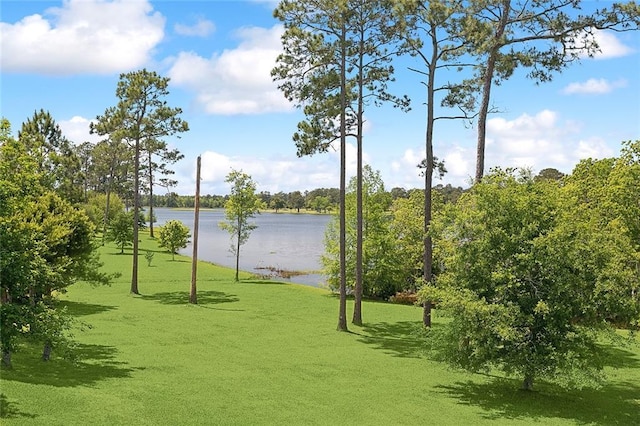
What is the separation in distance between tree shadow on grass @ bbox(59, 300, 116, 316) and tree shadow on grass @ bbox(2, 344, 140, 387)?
815 centimetres

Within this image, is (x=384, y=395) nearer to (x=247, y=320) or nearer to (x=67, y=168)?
(x=247, y=320)

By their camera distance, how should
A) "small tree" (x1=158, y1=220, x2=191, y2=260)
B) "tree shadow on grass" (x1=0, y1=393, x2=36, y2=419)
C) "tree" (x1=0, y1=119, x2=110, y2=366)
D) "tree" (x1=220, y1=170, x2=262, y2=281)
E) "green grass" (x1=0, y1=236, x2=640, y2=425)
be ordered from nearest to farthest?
"tree shadow on grass" (x1=0, y1=393, x2=36, y2=419), "green grass" (x1=0, y1=236, x2=640, y2=425), "tree" (x1=0, y1=119, x2=110, y2=366), "tree" (x1=220, y1=170, x2=262, y2=281), "small tree" (x1=158, y1=220, x2=191, y2=260)

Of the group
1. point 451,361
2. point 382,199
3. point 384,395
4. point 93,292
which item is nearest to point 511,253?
point 451,361

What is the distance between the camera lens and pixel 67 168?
61.4m

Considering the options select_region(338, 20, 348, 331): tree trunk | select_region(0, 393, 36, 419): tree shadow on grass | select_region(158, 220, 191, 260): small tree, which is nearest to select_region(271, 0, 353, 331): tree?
select_region(338, 20, 348, 331): tree trunk

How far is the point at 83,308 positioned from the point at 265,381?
50.4ft

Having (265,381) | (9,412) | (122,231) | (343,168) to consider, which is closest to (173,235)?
(122,231)

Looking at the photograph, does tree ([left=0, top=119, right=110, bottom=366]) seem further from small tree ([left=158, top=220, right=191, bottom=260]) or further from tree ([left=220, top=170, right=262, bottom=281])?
small tree ([left=158, top=220, right=191, bottom=260])

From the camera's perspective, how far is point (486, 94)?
2039 centimetres

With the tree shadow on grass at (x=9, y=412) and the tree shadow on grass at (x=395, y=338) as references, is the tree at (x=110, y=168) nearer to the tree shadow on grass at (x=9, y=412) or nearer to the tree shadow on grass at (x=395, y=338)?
the tree shadow on grass at (x=395, y=338)

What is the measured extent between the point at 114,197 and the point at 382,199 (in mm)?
61574

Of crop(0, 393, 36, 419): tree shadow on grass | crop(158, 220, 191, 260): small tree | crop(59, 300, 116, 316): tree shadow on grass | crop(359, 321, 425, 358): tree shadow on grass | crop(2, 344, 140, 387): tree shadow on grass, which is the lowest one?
crop(359, 321, 425, 358): tree shadow on grass

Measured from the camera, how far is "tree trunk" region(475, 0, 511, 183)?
65.1 feet

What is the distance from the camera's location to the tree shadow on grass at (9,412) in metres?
10.5
